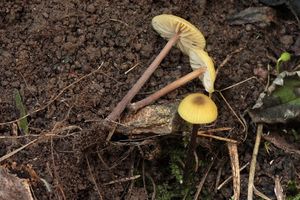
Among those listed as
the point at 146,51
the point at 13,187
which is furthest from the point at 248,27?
the point at 13,187

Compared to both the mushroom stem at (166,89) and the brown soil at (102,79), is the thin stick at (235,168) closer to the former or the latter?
the brown soil at (102,79)

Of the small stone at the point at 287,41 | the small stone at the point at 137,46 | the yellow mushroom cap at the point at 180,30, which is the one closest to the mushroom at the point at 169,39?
the yellow mushroom cap at the point at 180,30

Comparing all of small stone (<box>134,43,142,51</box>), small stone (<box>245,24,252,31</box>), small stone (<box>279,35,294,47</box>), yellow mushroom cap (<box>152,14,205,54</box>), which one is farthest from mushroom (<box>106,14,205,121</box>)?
small stone (<box>279,35,294,47</box>)

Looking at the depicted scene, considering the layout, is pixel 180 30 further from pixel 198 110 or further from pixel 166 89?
pixel 198 110

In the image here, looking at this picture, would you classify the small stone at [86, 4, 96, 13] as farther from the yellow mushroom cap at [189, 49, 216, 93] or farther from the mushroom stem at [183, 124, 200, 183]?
the mushroom stem at [183, 124, 200, 183]

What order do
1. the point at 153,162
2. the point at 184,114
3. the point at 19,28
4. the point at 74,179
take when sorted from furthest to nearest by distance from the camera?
the point at 19,28
the point at 153,162
the point at 74,179
the point at 184,114

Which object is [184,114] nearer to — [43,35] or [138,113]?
[138,113]

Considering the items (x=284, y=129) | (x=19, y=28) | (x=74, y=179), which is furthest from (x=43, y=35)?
(x=284, y=129)
